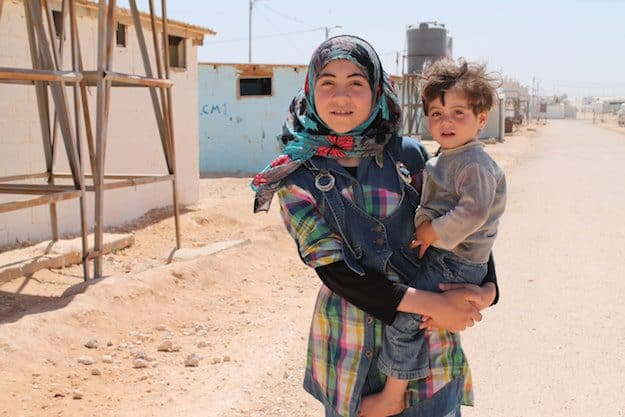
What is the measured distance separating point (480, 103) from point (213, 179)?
14.9m

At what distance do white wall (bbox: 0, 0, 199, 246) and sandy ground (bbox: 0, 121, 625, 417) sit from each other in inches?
43.5

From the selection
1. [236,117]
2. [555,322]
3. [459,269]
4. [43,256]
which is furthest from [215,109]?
[459,269]

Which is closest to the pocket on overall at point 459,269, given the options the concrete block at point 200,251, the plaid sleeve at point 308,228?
the plaid sleeve at point 308,228

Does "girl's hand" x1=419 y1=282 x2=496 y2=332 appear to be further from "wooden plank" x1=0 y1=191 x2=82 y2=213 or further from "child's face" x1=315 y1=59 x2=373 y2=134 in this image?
"wooden plank" x1=0 y1=191 x2=82 y2=213

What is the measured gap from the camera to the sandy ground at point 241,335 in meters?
3.75

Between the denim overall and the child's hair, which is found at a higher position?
the child's hair

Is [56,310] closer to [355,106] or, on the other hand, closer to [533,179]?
[355,106]

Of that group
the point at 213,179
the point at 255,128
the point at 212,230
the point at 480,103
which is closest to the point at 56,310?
the point at 480,103

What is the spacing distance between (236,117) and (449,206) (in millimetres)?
16958

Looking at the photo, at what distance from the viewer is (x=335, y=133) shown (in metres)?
1.81

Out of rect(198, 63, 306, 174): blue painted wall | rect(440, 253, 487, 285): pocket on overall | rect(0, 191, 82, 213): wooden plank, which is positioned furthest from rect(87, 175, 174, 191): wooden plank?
rect(198, 63, 306, 174): blue painted wall

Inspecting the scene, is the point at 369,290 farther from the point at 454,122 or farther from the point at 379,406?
the point at 454,122

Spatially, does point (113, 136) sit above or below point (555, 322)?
above

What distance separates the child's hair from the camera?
5.89 ft
